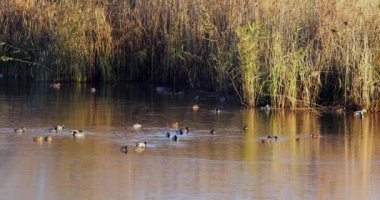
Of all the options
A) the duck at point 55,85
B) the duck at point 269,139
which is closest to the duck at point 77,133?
the duck at point 269,139

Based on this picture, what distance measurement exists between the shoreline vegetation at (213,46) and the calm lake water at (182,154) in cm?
47

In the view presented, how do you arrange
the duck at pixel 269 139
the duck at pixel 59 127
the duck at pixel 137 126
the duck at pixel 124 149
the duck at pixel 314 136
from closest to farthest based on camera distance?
1. the duck at pixel 124 149
2. the duck at pixel 269 139
3. the duck at pixel 314 136
4. the duck at pixel 59 127
5. the duck at pixel 137 126

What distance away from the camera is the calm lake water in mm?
7023

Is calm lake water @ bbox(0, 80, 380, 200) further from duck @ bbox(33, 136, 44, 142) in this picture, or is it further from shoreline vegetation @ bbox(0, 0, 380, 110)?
shoreline vegetation @ bbox(0, 0, 380, 110)

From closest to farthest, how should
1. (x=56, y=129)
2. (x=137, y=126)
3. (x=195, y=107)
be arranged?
(x=56, y=129)
(x=137, y=126)
(x=195, y=107)

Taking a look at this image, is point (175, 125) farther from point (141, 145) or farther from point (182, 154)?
point (182, 154)

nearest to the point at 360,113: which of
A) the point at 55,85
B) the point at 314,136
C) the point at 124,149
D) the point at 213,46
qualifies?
the point at 314,136

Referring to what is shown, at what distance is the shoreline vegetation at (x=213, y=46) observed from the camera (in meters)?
11.5

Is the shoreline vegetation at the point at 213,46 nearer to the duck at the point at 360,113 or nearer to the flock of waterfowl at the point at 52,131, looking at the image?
the duck at the point at 360,113

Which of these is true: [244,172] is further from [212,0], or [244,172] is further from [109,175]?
[212,0]

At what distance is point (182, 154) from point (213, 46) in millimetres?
4615

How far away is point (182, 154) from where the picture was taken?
27.7 ft

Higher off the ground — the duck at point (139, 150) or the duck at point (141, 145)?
the duck at point (141, 145)

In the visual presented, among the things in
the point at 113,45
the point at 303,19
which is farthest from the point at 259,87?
the point at 113,45
